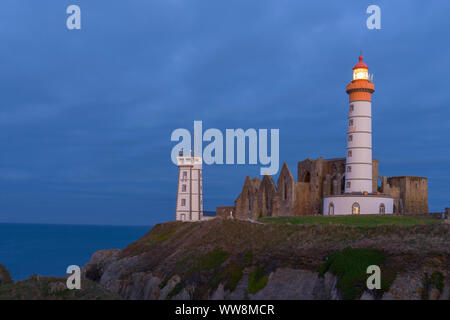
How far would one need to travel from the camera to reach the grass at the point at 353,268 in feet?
70.5

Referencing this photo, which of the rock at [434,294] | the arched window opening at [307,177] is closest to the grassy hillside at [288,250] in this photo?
the rock at [434,294]

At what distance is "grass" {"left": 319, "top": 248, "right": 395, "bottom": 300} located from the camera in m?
21.5

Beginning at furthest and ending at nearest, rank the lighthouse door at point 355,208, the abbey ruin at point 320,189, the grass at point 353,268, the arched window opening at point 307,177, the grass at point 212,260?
the arched window opening at point 307,177 < the abbey ruin at point 320,189 < the lighthouse door at point 355,208 < the grass at point 212,260 < the grass at point 353,268

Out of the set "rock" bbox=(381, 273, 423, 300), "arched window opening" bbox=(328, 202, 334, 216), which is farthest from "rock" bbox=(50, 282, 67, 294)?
"arched window opening" bbox=(328, 202, 334, 216)

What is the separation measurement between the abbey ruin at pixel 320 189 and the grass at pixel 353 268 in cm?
2920

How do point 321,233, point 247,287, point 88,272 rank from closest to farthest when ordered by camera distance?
point 247,287, point 321,233, point 88,272

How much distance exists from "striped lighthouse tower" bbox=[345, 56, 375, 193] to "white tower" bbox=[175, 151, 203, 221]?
20214 mm

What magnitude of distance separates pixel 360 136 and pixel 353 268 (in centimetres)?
2914

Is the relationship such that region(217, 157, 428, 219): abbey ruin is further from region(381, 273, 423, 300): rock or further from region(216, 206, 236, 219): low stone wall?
region(381, 273, 423, 300): rock

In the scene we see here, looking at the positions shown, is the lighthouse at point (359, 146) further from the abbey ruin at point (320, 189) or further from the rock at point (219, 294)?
the rock at point (219, 294)
